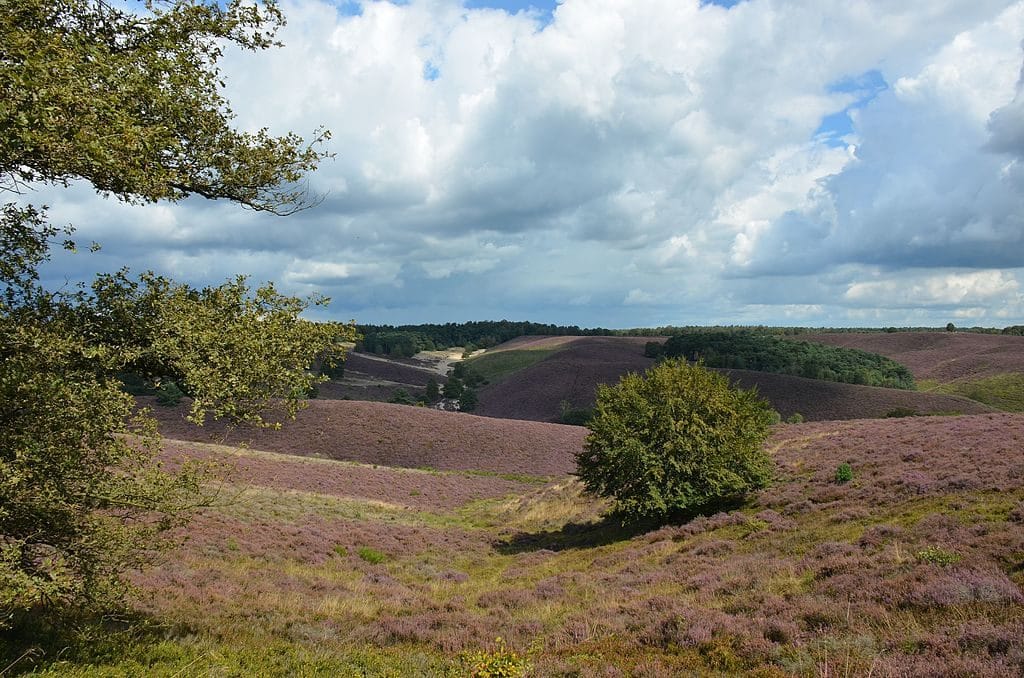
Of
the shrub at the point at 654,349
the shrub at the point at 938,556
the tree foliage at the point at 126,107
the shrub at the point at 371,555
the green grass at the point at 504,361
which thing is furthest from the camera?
the green grass at the point at 504,361

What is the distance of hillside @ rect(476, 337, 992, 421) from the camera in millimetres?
72625

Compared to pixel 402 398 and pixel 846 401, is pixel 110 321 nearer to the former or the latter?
pixel 846 401

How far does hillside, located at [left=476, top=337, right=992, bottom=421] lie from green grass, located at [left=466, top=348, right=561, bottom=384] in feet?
78.8

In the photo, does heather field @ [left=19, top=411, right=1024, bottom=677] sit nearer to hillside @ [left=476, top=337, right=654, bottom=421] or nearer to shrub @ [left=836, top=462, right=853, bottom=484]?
shrub @ [left=836, top=462, right=853, bottom=484]

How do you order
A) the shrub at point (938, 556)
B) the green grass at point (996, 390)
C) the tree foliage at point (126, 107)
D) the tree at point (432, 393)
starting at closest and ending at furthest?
1. the tree foliage at point (126, 107)
2. the shrub at point (938, 556)
3. the green grass at point (996, 390)
4. the tree at point (432, 393)

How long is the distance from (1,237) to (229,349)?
11.4ft

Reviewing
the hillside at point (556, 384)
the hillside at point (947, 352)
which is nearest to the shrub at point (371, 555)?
the hillside at point (556, 384)

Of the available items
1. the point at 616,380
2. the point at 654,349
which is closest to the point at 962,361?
the point at 654,349

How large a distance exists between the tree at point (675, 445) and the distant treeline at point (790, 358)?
280ft

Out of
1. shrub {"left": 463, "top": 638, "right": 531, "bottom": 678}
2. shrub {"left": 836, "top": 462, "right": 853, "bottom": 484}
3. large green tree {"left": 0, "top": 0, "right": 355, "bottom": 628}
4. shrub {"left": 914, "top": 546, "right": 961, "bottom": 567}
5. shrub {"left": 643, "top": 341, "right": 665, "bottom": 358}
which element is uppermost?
large green tree {"left": 0, "top": 0, "right": 355, "bottom": 628}

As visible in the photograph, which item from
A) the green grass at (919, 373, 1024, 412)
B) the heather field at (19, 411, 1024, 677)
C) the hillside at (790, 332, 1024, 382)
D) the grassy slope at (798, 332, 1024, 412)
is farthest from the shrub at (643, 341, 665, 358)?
the heather field at (19, 411, 1024, 677)

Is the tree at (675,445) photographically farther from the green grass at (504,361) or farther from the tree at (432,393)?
the green grass at (504,361)

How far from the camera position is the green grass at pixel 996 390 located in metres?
88.7

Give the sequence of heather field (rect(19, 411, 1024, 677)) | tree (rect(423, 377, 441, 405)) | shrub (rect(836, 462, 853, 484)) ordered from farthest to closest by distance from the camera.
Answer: tree (rect(423, 377, 441, 405)) → shrub (rect(836, 462, 853, 484)) → heather field (rect(19, 411, 1024, 677))
